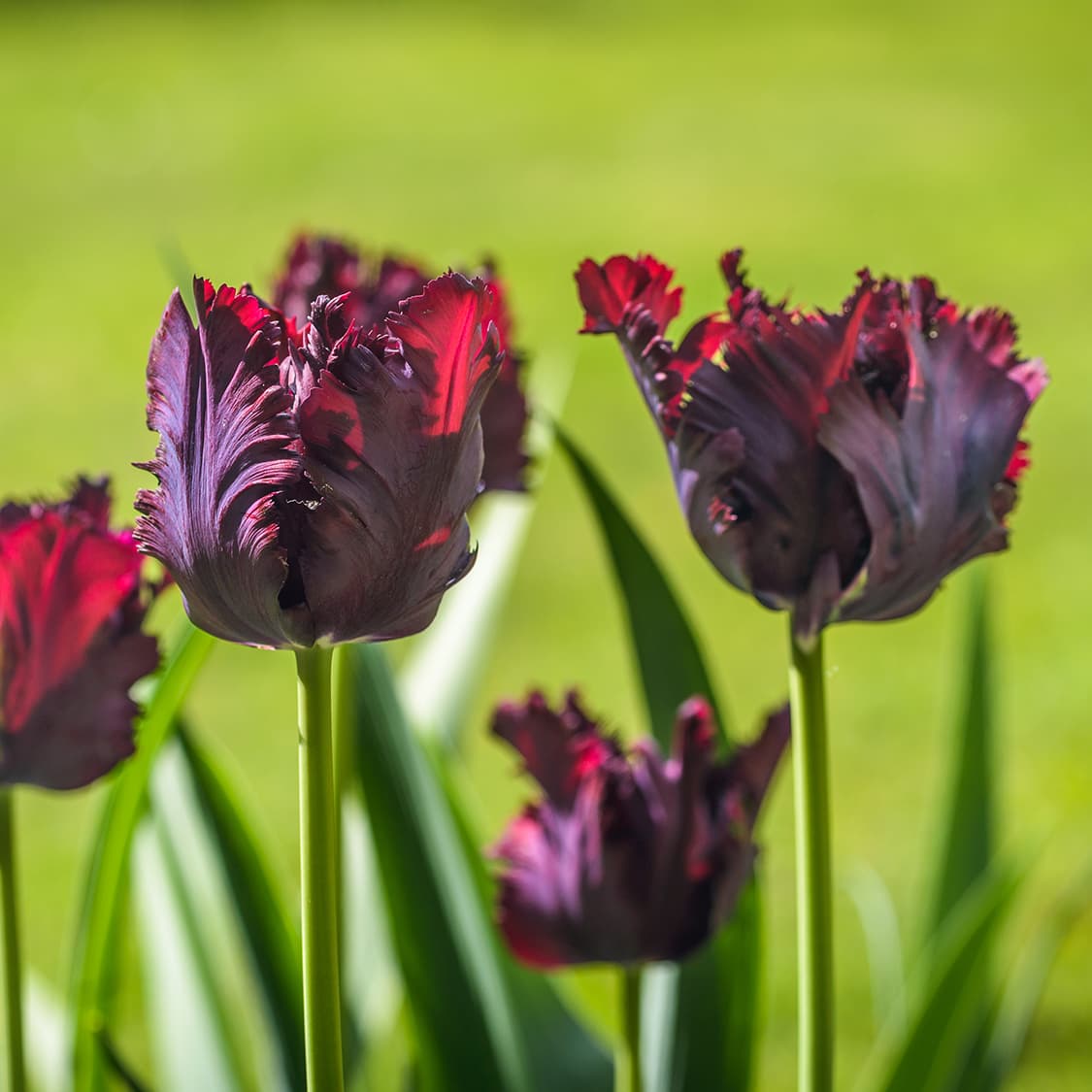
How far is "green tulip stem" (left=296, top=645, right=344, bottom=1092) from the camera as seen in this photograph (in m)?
0.32

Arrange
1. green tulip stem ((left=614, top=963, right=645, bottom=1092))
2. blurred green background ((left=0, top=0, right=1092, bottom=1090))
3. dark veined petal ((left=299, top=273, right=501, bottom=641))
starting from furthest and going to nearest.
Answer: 1. blurred green background ((left=0, top=0, right=1092, bottom=1090))
2. green tulip stem ((left=614, top=963, right=645, bottom=1092))
3. dark veined petal ((left=299, top=273, right=501, bottom=641))

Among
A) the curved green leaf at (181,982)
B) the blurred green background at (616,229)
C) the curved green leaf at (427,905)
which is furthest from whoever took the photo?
the blurred green background at (616,229)

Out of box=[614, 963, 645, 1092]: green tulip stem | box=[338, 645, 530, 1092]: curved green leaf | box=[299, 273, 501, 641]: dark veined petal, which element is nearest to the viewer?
box=[299, 273, 501, 641]: dark veined petal

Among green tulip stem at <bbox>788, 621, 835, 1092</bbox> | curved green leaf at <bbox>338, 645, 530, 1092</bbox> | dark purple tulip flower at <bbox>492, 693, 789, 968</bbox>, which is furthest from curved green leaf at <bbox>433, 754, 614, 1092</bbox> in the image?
green tulip stem at <bbox>788, 621, 835, 1092</bbox>

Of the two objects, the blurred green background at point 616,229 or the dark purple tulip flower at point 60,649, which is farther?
the blurred green background at point 616,229

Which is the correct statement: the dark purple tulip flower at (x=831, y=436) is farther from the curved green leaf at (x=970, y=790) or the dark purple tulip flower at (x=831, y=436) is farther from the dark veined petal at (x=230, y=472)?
the curved green leaf at (x=970, y=790)

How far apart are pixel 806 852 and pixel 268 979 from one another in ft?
0.97

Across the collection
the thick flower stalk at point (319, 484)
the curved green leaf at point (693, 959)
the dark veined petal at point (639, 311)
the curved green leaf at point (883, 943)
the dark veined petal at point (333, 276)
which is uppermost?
the dark veined petal at point (333, 276)

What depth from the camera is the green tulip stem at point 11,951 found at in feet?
1.34

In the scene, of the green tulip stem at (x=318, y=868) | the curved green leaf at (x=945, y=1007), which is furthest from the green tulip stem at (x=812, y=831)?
the curved green leaf at (x=945, y=1007)

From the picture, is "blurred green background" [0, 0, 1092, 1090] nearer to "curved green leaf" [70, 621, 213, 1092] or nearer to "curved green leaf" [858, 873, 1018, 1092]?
"curved green leaf" [858, 873, 1018, 1092]

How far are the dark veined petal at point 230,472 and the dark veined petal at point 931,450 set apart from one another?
0.41ft

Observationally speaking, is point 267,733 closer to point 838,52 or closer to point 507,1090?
point 507,1090

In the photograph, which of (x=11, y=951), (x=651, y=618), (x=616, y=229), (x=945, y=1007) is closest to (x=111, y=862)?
(x=11, y=951)
